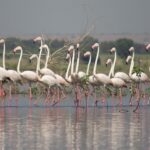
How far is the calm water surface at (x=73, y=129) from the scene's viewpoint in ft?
48.6

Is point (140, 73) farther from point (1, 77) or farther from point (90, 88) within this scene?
point (1, 77)

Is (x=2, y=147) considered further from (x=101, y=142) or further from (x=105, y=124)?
(x=105, y=124)

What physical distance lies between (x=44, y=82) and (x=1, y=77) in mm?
1235

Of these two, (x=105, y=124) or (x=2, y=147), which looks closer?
(x=2, y=147)

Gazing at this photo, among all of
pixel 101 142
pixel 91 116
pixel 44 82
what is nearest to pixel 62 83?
pixel 44 82

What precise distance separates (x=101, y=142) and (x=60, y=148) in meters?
1.06

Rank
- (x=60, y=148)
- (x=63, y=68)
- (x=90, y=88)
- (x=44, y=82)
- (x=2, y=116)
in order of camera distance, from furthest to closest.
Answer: (x=63, y=68) → (x=90, y=88) → (x=44, y=82) → (x=2, y=116) → (x=60, y=148)

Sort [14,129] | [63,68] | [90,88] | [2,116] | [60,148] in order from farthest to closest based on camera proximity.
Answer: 1. [63,68]
2. [90,88]
3. [2,116]
4. [14,129]
5. [60,148]

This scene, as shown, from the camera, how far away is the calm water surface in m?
14.8

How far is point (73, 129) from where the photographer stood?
57.4ft

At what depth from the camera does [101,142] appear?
15.2 meters

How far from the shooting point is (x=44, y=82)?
85.7ft

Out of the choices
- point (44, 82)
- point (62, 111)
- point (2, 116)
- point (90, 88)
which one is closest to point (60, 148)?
point (2, 116)

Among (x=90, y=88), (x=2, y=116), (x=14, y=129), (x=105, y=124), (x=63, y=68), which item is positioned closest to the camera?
(x=14, y=129)
